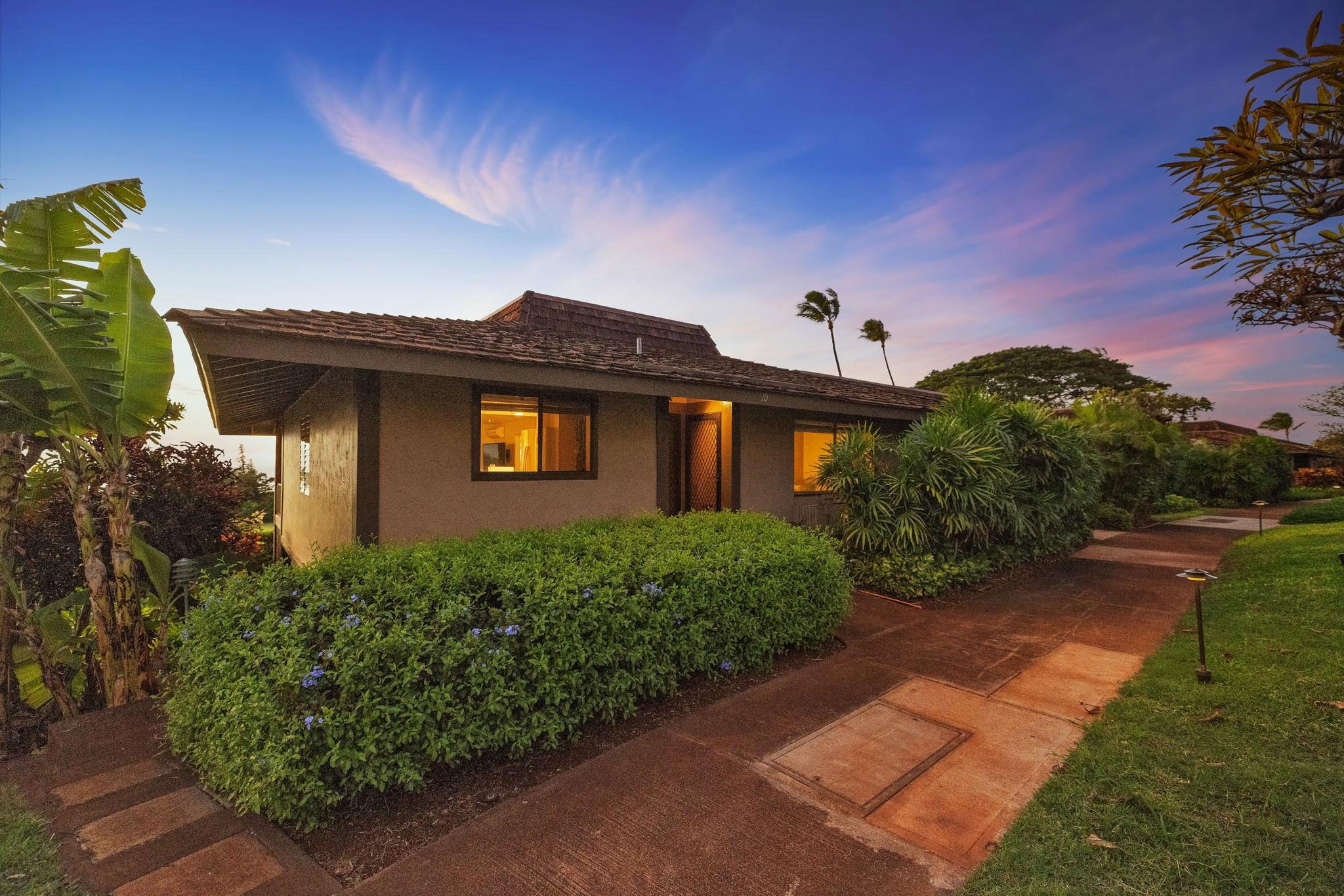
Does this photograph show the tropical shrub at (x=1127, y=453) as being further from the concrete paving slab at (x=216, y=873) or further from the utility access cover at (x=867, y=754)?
the concrete paving slab at (x=216, y=873)

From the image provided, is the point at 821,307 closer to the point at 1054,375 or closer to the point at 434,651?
the point at 1054,375

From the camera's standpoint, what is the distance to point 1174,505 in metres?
18.7

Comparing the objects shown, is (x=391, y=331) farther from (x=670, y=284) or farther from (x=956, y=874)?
(x=670, y=284)

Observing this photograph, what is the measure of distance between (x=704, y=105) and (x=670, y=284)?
6.17 meters

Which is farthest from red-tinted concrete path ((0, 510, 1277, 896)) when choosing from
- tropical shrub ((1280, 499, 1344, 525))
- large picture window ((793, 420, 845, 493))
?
tropical shrub ((1280, 499, 1344, 525))

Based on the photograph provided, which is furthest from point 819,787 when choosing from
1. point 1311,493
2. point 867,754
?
point 1311,493

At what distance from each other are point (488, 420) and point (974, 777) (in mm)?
6136

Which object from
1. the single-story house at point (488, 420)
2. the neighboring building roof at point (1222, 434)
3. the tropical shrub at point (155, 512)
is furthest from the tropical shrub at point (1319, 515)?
the tropical shrub at point (155, 512)

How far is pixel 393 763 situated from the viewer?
9.60 feet


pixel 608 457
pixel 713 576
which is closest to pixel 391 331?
pixel 608 457

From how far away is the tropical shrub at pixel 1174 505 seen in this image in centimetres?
1817

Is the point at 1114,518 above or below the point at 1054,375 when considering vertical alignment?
below

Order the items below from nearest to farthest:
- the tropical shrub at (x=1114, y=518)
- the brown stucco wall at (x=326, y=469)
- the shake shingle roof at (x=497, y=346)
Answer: the shake shingle roof at (x=497, y=346), the brown stucco wall at (x=326, y=469), the tropical shrub at (x=1114, y=518)

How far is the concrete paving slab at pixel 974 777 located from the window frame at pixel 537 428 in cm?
484
